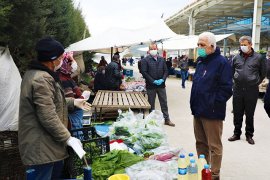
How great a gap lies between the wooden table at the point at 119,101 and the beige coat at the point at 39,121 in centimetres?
362

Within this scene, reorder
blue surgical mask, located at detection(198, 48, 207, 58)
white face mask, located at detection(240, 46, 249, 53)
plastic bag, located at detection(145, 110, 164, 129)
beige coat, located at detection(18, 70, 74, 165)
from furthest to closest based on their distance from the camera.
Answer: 1. white face mask, located at detection(240, 46, 249, 53)
2. plastic bag, located at detection(145, 110, 164, 129)
3. blue surgical mask, located at detection(198, 48, 207, 58)
4. beige coat, located at detection(18, 70, 74, 165)

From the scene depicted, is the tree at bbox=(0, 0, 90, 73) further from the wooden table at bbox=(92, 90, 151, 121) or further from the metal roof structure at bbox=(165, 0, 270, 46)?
the metal roof structure at bbox=(165, 0, 270, 46)

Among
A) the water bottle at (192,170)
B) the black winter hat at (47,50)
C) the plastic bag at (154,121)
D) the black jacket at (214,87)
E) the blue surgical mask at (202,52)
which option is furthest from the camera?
the plastic bag at (154,121)

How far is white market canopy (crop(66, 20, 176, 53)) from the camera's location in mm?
8617

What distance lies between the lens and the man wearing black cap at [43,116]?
244cm

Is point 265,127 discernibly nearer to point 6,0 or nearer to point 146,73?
point 146,73

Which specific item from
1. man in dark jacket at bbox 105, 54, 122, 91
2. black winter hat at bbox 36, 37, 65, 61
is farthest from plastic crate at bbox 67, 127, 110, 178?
man in dark jacket at bbox 105, 54, 122, 91

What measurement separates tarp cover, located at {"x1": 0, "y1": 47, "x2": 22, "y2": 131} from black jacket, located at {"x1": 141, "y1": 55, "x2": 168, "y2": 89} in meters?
3.44

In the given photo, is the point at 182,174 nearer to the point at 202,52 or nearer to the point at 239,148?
the point at 202,52

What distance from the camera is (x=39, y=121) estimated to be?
2.52m

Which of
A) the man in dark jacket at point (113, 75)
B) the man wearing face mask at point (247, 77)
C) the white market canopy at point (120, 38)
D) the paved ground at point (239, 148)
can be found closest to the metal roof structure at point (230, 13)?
the white market canopy at point (120, 38)

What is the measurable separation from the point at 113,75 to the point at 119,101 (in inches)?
61.4

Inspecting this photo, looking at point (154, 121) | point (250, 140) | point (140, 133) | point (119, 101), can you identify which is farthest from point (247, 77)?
point (119, 101)

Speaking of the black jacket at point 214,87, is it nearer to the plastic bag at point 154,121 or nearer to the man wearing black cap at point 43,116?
the plastic bag at point 154,121
